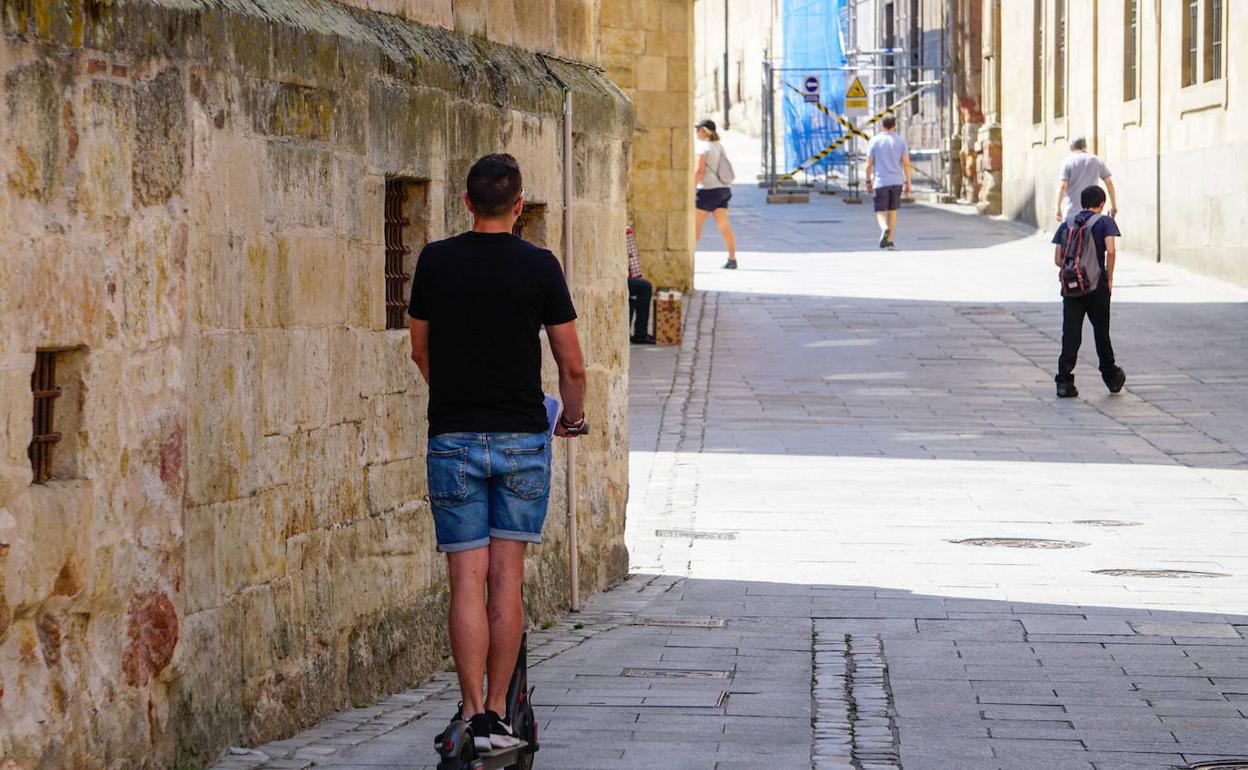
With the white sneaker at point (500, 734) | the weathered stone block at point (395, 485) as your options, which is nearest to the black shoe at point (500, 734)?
the white sneaker at point (500, 734)

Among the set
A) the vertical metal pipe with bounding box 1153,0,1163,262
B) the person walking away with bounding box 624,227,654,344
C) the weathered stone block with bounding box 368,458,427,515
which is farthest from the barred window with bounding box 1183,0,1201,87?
the weathered stone block with bounding box 368,458,427,515

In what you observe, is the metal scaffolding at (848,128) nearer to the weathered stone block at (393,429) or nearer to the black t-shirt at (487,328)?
the weathered stone block at (393,429)

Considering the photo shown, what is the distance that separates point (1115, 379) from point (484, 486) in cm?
1215

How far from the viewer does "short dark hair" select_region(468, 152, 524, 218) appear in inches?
231

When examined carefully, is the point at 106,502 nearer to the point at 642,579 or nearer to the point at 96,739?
the point at 96,739

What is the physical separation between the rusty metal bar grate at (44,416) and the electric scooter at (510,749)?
3.86ft

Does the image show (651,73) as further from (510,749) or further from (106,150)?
(106,150)

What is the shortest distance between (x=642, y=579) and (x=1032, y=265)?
1734cm

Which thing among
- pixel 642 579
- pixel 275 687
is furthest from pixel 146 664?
pixel 642 579

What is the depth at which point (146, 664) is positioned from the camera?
5.44m

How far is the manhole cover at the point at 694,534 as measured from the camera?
37.7ft

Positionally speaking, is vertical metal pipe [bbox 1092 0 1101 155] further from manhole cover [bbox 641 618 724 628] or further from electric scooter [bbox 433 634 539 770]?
electric scooter [bbox 433 634 539 770]

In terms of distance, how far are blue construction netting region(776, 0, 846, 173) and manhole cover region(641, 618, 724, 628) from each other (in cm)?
3029

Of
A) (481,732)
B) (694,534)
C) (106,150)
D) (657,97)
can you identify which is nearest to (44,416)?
(106,150)
